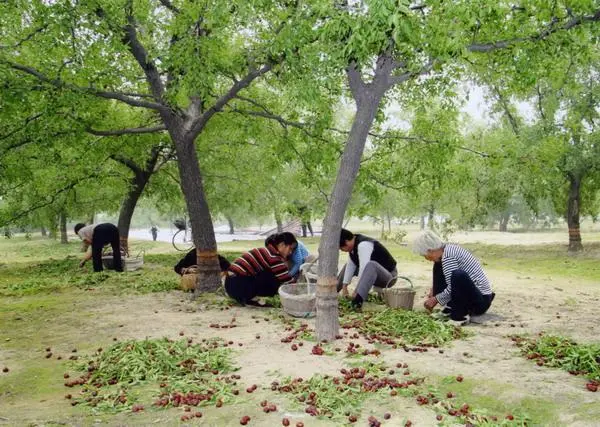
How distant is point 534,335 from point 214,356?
515cm

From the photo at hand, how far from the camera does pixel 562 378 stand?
582 cm

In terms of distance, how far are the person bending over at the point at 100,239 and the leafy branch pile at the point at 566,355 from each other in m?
12.7

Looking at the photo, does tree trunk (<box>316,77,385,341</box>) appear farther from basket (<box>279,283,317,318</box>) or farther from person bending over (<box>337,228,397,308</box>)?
person bending over (<box>337,228,397,308</box>)

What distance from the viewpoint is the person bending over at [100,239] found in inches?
615

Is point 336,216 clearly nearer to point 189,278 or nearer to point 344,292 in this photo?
point 344,292

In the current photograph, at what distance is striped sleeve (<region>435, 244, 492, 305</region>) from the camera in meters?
8.44

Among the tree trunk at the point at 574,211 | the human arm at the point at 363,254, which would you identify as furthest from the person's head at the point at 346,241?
the tree trunk at the point at 574,211

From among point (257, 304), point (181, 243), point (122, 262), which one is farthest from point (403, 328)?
point (181, 243)

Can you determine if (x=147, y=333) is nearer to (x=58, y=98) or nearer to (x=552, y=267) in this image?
(x=58, y=98)

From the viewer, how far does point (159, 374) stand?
636cm

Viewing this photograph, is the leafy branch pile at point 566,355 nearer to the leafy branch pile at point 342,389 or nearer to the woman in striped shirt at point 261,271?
the leafy branch pile at point 342,389

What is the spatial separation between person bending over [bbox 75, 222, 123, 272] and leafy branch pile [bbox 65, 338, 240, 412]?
29.5 ft

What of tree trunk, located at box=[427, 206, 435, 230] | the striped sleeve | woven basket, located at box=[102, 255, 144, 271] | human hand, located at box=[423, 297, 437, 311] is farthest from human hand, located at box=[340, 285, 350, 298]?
tree trunk, located at box=[427, 206, 435, 230]

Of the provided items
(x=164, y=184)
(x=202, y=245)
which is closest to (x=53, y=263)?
(x=164, y=184)
